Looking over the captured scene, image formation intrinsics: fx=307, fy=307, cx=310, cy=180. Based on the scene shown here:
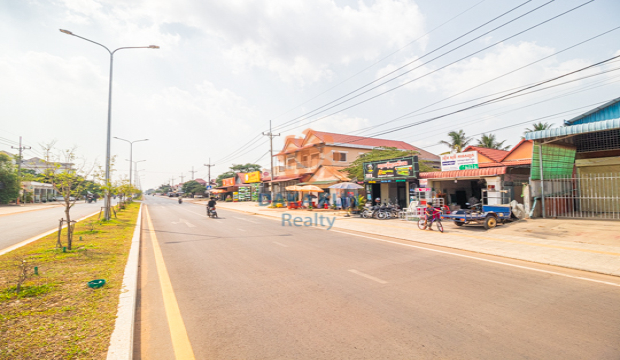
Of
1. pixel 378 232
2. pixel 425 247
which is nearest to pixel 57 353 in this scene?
pixel 425 247

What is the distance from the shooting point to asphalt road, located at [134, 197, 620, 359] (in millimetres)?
3551

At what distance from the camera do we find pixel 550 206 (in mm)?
15469

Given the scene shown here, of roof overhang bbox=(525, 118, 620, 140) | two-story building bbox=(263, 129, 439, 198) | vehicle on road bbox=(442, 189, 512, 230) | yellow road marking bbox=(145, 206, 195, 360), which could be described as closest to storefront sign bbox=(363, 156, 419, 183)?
vehicle on road bbox=(442, 189, 512, 230)

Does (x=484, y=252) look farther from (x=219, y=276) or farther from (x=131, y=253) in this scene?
(x=131, y=253)

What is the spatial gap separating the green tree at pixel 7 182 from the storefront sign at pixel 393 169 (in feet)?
154

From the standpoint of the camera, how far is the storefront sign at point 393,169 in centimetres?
2106

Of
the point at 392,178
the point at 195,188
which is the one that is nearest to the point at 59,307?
the point at 392,178

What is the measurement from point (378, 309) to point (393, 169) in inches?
732

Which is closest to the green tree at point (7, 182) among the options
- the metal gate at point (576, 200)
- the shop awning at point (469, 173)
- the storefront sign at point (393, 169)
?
the storefront sign at point (393, 169)

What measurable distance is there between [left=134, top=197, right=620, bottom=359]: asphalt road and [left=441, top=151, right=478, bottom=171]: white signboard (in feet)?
37.1

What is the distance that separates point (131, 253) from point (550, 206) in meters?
18.5

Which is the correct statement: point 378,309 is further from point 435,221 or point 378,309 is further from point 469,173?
point 469,173

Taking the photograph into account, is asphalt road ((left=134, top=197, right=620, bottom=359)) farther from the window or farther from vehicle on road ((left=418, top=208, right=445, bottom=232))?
the window

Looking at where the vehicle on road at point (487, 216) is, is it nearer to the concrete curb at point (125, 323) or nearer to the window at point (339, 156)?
the concrete curb at point (125, 323)
